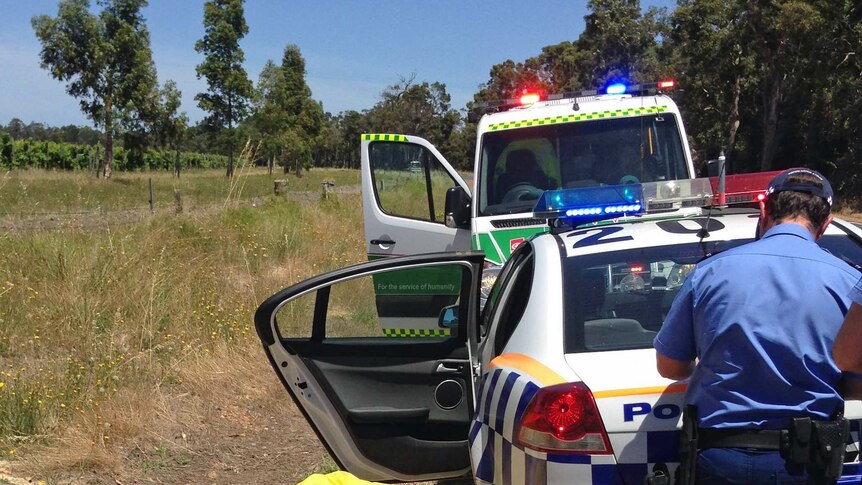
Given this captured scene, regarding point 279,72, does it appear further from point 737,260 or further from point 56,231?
point 737,260

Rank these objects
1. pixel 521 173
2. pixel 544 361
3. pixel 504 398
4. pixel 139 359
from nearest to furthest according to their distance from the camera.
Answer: pixel 544 361
pixel 504 398
pixel 139 359
pixel 521 173

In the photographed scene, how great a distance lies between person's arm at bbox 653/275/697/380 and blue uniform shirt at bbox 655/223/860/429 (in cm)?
6

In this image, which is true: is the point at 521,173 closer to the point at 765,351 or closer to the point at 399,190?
the point at 399,190

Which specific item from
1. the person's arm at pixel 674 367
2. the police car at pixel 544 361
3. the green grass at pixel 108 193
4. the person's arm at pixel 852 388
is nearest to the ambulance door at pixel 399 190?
the police car at pixel 544 361

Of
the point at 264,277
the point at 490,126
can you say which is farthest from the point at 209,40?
the point at 490,126

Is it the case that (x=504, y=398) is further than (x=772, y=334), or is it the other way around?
(x=504, y=398)

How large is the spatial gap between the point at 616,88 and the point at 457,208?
1.82 metres

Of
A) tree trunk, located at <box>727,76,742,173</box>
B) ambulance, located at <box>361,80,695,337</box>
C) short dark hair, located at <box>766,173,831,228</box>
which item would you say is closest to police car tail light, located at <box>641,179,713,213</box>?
short dark hair, located at <box>766,173,831,228</box>

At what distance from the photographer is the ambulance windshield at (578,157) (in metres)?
6.60

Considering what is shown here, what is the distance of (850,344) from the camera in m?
2.20

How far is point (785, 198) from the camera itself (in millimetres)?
2469

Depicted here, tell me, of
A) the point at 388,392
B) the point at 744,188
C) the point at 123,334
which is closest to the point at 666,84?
the point at 744,188

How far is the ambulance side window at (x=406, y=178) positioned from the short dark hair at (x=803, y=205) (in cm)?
465

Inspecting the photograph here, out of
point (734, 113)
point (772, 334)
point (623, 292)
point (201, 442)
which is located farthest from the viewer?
point (734, 113)
